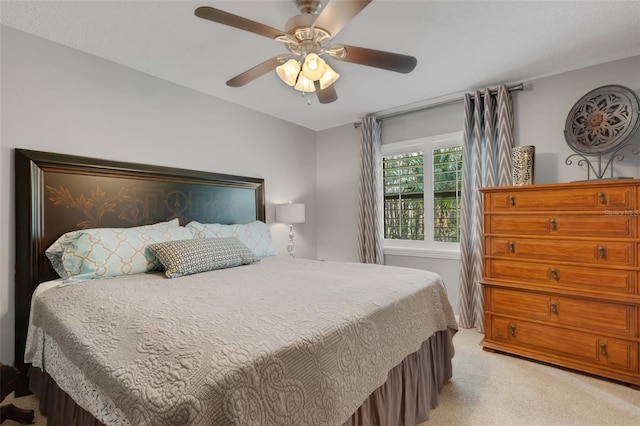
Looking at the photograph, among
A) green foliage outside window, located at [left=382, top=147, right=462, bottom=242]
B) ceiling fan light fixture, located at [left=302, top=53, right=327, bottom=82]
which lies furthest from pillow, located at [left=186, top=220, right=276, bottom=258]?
green foliage outside window, located at [left=382, top=147, right=462, bottom=242]

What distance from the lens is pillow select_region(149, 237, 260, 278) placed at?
199cm

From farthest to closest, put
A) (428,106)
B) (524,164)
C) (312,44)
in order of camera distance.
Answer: (428,106)
(524,164)
(312,44)

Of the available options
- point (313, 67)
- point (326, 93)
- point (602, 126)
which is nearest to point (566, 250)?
point (602, 126)

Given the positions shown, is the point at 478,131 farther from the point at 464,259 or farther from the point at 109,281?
the point at 109,281

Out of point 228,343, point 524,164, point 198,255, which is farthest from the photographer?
point 524,164

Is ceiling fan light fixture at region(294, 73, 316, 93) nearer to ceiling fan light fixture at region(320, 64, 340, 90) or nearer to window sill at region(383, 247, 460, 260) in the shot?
ceiling fan light fixture at region(320, 64, 340, 90)

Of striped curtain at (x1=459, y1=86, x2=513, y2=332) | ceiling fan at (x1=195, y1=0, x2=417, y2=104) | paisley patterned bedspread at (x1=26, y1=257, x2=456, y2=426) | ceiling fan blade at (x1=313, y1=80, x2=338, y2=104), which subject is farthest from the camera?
striped curtain at (x1=459, y1=86, x2=513, y2=332)

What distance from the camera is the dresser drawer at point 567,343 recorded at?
205cm

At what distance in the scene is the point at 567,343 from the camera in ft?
7.40

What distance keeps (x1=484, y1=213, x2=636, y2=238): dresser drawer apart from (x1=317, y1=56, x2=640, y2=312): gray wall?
0.66m

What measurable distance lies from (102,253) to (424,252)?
3.17 m

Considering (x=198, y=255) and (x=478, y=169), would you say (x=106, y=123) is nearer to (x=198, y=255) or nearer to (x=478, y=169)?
(x=198, y=255)

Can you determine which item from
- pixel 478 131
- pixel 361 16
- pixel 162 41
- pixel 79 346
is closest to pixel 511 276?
pixel 478 131

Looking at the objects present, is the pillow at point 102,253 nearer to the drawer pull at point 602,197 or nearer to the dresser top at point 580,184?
the dresser top at point 580,184
